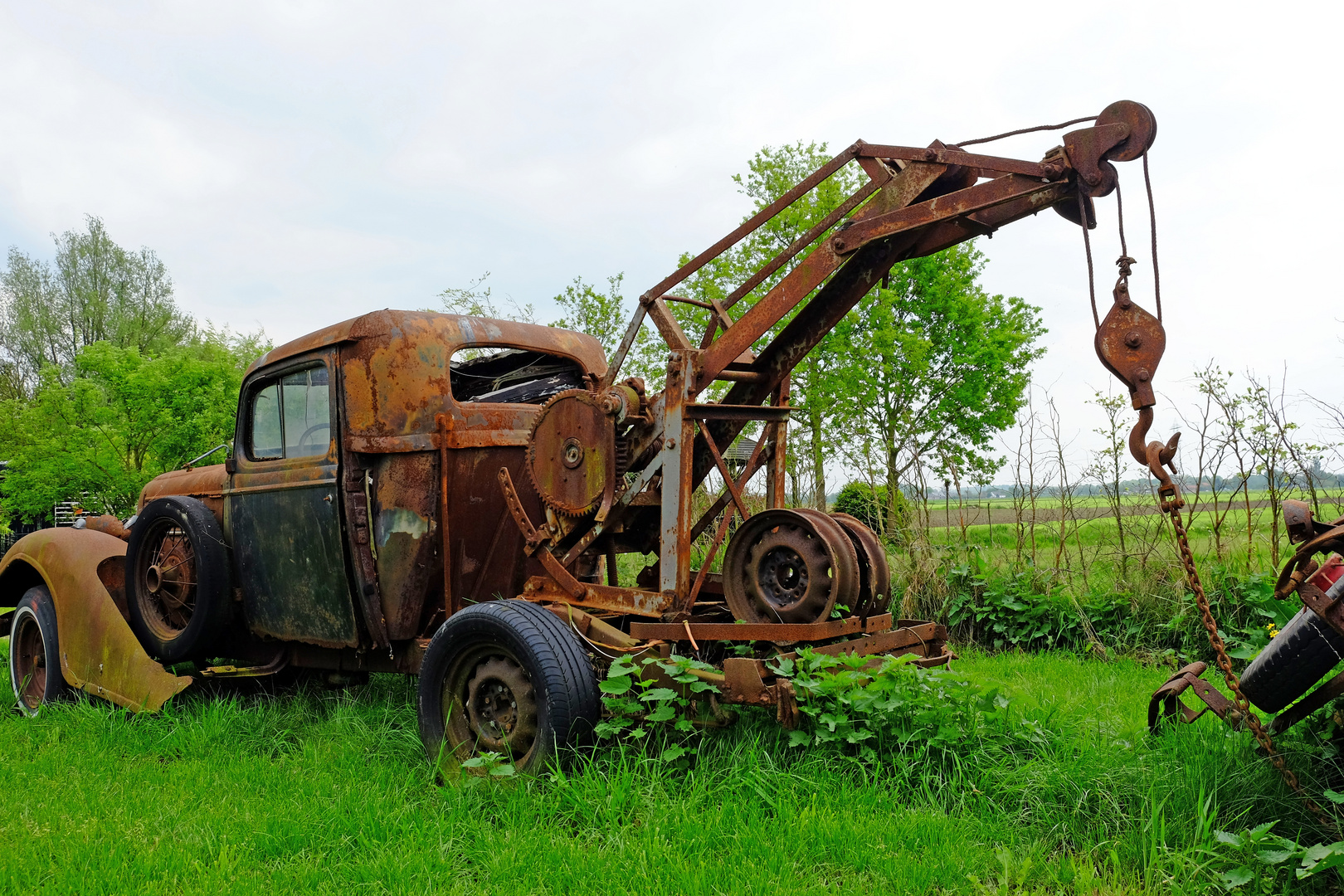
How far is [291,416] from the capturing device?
211 inches

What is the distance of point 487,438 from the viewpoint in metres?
4.86

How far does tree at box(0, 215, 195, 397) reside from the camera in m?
33.0

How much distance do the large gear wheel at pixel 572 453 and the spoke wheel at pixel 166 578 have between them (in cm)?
261

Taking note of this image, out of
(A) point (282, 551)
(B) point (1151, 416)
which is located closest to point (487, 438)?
(A) point (282, 551)

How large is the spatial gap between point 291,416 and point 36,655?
3.04 metres

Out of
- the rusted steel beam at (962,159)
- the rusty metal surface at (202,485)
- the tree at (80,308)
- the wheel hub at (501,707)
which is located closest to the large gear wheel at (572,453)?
the wheel hub at (501,707)

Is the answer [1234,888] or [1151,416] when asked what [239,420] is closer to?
[1151,416]

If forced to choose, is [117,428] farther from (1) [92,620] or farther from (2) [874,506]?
(2) [874,506]

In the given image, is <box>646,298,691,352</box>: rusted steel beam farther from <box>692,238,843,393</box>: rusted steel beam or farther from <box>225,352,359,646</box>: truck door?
<box>225,352,359,646</box>: truck door

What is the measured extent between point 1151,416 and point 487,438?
10.1ft

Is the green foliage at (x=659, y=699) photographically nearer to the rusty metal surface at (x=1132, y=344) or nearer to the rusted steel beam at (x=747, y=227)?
the rusted steel beam at (x=747, y=227)

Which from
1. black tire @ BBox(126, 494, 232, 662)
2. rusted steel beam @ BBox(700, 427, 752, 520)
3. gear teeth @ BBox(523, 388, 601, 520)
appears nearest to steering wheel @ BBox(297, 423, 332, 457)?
black tire @ BBox(126, 494, 232, 662)

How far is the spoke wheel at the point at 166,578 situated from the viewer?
568 centimetres

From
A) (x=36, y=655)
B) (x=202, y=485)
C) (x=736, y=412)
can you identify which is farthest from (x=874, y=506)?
(x=36, y=655)
